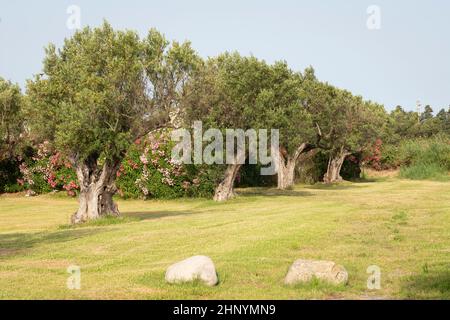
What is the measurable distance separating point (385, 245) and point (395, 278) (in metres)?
4.42

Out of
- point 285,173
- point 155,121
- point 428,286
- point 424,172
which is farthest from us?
point 424,172

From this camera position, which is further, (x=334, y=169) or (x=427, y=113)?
(x=427, y=113)

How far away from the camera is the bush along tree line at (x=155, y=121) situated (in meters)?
25.7

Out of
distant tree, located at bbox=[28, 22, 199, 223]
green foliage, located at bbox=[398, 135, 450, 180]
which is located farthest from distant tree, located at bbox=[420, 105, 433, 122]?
distant tree, located at bbox=[28, 22, 199, 223]

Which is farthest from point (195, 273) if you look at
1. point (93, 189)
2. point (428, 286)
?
point (93, 189)

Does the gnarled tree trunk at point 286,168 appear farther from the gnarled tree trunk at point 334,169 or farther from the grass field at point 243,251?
the grass field at point 243,251

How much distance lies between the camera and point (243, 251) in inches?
639

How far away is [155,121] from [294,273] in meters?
15.8

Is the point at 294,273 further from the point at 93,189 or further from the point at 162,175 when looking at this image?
the point at 162,175

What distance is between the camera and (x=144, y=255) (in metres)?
16.6

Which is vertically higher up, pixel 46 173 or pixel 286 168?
pixel 286 168

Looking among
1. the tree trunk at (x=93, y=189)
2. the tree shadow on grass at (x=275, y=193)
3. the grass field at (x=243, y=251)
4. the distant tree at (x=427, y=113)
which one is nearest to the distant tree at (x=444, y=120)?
the distant tree at (x=427, y=113)

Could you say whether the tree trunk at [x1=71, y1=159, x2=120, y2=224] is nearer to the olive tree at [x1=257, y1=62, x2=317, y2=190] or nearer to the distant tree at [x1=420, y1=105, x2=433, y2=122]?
the olive tree at [x1=257, y1=62, x2=317, y2=190]

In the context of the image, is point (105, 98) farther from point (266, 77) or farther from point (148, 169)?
point (148, 169)
